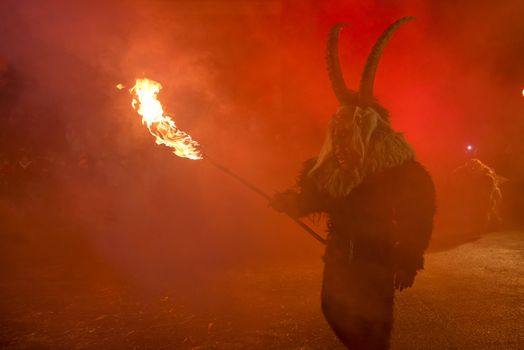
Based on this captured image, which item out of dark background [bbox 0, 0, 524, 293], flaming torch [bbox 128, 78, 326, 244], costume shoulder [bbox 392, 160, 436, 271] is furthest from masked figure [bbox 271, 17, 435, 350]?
dark background [bbox 0, 0, 524, 293]

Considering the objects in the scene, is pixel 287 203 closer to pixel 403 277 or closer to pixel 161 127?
pixel 403 277

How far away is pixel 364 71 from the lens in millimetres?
2490

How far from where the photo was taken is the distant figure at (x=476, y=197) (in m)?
6.73

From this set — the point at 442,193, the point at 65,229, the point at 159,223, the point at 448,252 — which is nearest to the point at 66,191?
the point at 65,229

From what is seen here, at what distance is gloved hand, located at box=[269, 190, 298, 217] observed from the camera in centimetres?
290

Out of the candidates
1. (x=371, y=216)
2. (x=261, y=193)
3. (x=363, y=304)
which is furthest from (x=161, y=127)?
(x=363, y=304)

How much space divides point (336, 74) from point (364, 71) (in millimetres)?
191

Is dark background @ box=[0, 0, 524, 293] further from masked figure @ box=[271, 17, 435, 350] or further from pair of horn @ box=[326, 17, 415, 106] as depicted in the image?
pair of horn @ box=[326, 17, 415, 106]

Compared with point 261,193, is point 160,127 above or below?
above

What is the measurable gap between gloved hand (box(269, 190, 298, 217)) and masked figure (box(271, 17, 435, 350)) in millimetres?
461

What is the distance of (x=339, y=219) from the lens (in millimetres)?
2447

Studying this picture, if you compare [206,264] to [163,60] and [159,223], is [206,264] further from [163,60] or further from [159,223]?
[163,60]

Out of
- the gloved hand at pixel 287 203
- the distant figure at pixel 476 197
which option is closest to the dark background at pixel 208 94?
the distant figure at pixel 476 197

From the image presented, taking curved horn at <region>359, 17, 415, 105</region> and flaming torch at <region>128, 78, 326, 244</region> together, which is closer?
curved horn at <region>359, 17, 415, 105</region>
